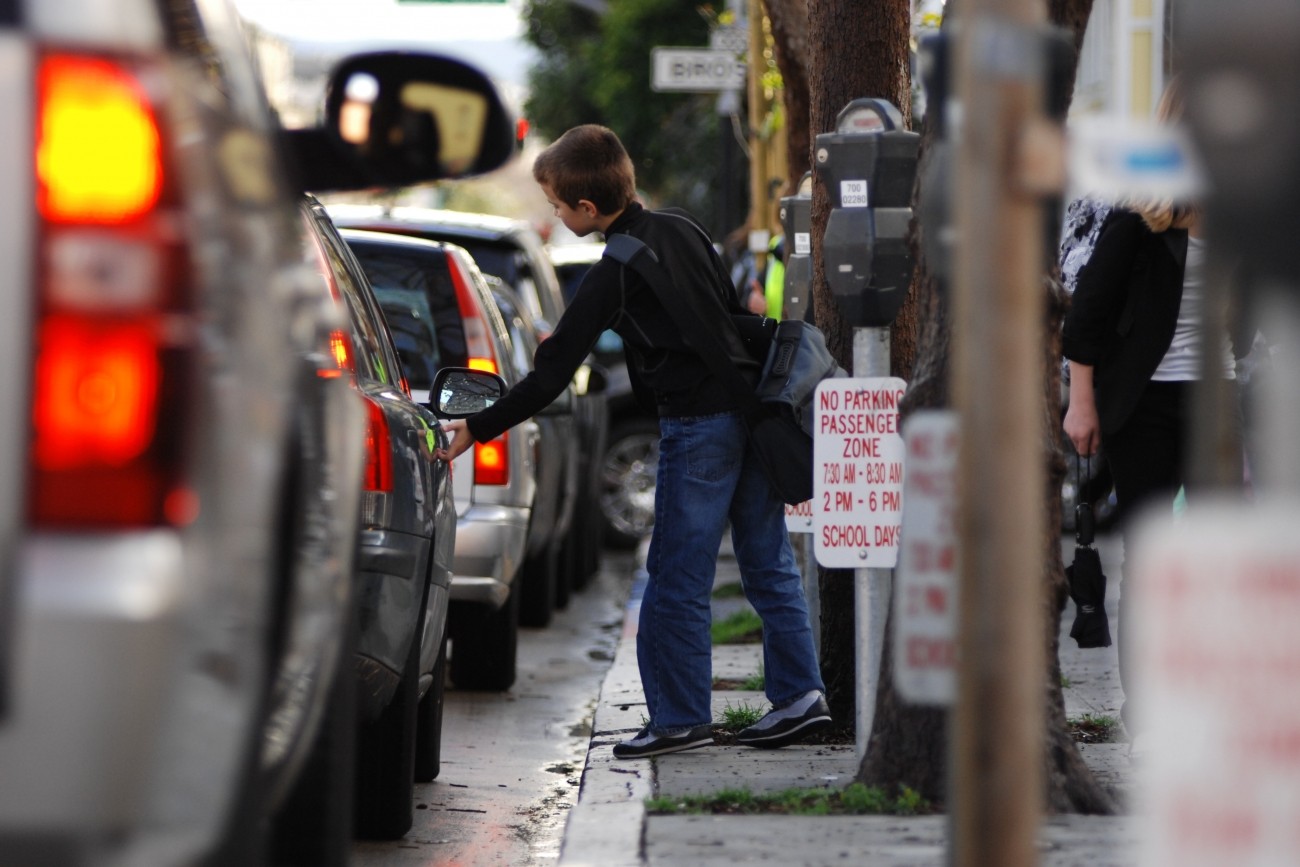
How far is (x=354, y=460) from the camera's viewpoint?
405cm

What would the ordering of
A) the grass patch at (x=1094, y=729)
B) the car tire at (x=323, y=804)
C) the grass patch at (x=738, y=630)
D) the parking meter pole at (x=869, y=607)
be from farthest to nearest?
the grass patch at (x=738, y=630) < the grass patch at (x=1094, y=729) < the parking meter pole at (x=869, y=607) < the car tire at (x=323, y=804)

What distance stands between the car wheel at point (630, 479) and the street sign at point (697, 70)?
2.76m

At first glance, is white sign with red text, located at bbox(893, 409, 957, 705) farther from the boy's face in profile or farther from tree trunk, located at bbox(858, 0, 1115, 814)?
the boy's face in profile

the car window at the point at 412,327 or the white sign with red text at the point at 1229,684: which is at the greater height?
the car window at the point at 412,327

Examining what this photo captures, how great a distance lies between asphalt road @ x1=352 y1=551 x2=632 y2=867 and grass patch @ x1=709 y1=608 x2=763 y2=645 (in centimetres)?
53

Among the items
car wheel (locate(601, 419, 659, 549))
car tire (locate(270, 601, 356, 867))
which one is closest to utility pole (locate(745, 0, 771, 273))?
car wheel (locate(601, 419, 659, 549))

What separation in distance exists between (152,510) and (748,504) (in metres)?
4.24

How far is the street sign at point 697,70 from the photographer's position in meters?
16.5

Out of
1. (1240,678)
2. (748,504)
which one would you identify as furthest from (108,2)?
(748,504)

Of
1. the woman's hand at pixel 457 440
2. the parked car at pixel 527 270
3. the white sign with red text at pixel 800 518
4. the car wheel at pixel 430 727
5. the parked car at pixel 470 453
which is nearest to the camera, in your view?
the woman's hand at pixel 457 440

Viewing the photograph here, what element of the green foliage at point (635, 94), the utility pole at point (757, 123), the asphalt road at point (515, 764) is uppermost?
the green foliage at point (635, 94)

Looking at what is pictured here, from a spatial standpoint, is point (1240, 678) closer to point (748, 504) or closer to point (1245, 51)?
point (1245, 51)

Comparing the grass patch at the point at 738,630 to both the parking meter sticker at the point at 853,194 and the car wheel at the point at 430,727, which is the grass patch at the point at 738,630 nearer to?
the car wheel at the point at 430,727

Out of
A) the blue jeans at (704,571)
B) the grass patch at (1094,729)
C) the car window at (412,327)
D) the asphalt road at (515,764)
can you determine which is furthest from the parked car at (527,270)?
the grass patch at (1094,729)
